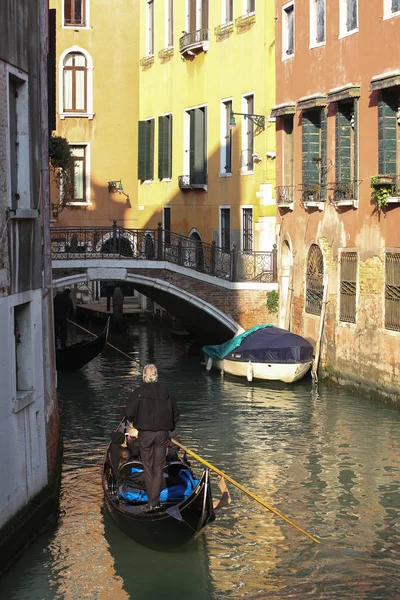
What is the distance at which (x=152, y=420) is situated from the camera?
25.5ft

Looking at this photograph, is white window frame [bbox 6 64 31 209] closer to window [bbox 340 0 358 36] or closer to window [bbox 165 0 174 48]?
window [bbox 340 0 358 36]

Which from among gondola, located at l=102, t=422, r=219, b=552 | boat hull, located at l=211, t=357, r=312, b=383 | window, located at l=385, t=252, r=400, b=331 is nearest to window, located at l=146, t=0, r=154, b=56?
boat hull, located at l=211, t=357, r=312, b=383

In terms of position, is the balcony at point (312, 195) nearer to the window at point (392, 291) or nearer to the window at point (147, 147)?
the window at point (392, 291)

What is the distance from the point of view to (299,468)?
10.7 m

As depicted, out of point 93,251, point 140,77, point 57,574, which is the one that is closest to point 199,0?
point 140,77

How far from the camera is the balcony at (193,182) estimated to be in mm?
19553

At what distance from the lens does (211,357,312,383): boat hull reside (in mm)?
15023

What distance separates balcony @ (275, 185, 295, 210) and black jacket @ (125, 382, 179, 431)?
Answer: 8.80 metres

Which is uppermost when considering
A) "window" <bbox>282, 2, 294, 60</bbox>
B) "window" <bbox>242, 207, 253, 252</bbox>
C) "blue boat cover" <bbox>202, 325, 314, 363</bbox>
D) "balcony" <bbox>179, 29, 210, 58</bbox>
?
"balcony" <bbox>179, 29, 210, 58</bbox>

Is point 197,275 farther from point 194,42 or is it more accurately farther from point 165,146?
point 165,146

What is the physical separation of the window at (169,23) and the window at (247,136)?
3154 mm

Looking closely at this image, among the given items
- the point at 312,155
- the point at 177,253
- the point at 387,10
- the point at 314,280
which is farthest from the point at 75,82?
the point at 387,10

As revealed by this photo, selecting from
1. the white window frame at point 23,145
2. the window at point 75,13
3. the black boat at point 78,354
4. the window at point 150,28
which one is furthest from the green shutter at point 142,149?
the white window frame at point 23,145

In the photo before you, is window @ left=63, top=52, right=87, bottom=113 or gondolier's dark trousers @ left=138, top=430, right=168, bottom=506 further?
window @ left=63, top=52, right=87, bottom=113
